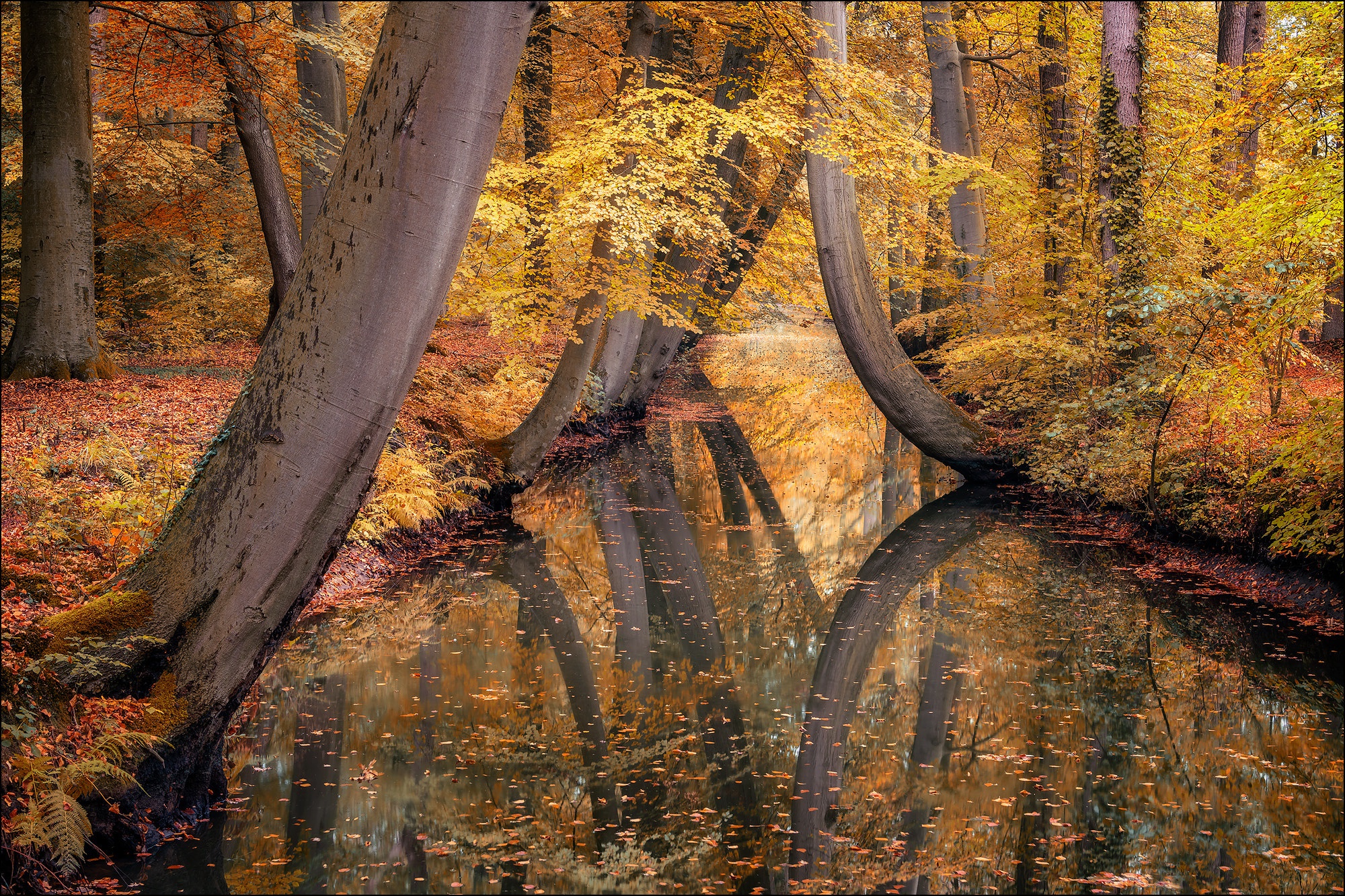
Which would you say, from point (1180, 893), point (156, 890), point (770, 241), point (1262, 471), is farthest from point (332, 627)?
point (770, 241)

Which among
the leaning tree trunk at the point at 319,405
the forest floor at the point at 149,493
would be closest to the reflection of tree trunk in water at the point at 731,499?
Answer: the forest floor at the point at 149,493

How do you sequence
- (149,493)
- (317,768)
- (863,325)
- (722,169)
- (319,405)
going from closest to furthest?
1. (319,405)
2. (317,768)
3. (149,493)
4. (863,325)
5. (722,169)

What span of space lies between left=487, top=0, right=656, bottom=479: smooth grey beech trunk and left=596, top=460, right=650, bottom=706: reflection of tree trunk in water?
1145 mm

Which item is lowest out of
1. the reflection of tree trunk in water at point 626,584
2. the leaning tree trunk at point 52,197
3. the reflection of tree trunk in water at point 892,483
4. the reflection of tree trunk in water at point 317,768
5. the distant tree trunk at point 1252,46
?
the reflection of tree trunk in water at point 317,768

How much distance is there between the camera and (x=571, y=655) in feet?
22.5

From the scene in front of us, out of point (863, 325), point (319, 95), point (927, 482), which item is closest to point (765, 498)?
point (927, 482)

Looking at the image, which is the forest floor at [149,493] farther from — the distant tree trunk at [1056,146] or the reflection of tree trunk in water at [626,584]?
the distant tree trunk at [1056,146]

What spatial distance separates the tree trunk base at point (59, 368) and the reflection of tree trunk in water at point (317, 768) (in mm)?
4937

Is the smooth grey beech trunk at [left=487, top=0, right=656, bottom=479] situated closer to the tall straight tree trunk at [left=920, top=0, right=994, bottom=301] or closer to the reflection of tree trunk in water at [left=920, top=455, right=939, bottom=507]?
the reflection of tree trunk in water at [left=920, top=455, right=939, bottom=507]

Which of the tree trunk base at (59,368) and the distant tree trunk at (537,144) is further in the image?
the distant tree trunk at (537,144)

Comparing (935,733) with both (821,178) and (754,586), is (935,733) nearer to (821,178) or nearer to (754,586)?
(754,586)

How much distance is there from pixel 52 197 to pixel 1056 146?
38.4ft

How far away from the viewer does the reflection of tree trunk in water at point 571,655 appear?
4.69 m

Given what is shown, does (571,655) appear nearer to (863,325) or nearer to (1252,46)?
(863,325)
